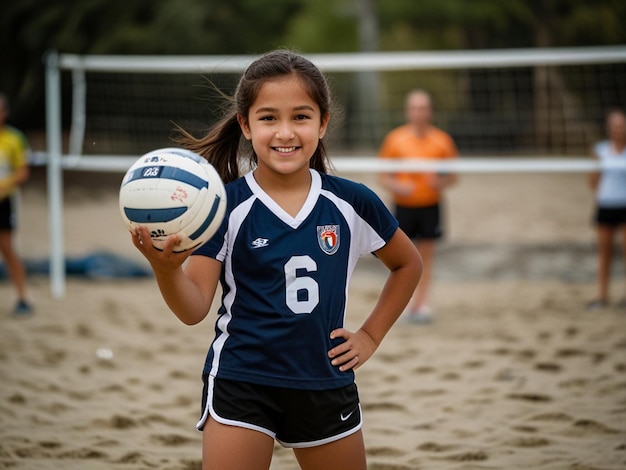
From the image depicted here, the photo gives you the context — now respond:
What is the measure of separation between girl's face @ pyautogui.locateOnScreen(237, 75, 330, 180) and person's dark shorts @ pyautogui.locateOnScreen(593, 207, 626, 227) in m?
5.64

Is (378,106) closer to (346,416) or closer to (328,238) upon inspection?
(328,238)

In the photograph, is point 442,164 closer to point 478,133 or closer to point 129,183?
point 129,183

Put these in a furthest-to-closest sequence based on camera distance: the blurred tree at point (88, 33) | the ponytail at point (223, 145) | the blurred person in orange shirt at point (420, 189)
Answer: the blurred tree at point (88, 33) < the blurred person in orange shirt at point (420, 189) < the ponytail at point (223, 145)

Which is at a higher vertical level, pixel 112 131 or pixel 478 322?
pixel 112 131

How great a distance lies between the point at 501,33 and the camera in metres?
29.7

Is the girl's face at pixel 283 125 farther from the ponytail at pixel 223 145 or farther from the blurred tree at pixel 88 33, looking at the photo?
the blurred tree at pixel 88 33

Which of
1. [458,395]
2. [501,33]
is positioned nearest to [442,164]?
[458,395]

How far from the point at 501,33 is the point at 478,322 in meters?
24.2

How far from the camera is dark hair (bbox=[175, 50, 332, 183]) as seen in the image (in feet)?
8.44

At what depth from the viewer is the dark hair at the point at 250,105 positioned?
257 centimetres

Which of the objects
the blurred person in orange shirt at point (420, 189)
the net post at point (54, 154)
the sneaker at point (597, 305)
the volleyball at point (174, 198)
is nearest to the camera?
the volleyball at point (174, 198)

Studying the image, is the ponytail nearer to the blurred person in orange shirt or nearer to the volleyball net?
the volleyball net

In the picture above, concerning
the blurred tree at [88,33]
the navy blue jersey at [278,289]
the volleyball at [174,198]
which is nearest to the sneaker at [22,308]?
the navy blue jersey at [278,289]

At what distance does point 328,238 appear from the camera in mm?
2586
